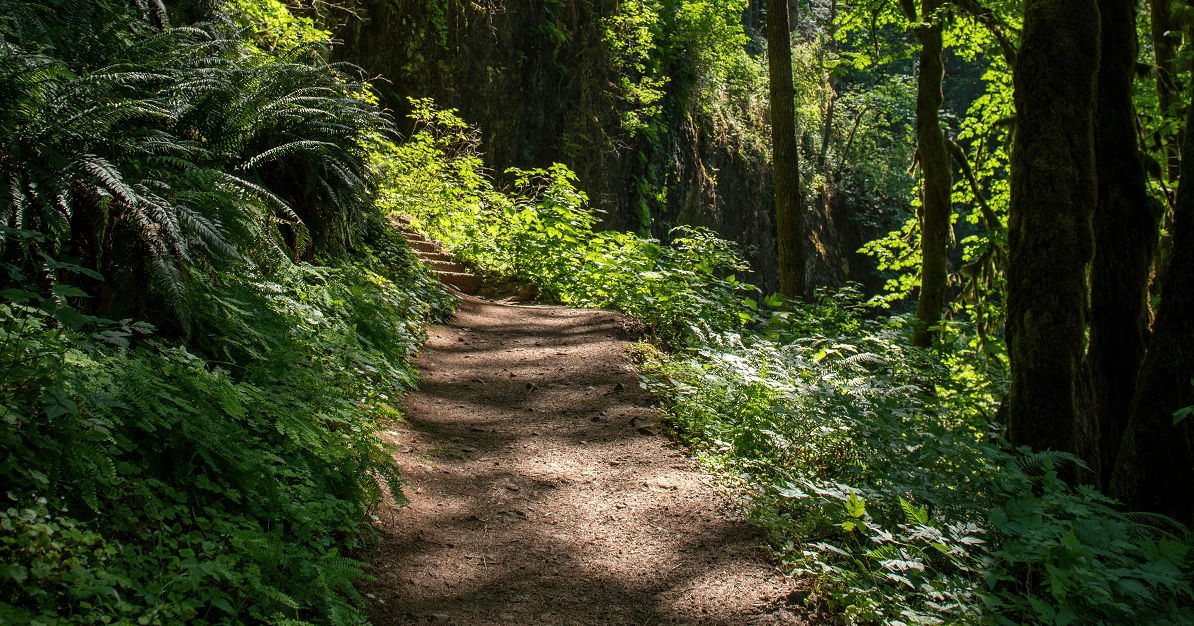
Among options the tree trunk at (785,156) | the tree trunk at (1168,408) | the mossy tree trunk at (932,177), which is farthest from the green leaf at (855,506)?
the mossy tree trunk at (932,177)

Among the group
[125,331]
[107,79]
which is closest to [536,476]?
[125,331]

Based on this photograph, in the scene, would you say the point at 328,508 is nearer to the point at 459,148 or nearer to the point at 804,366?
the point at 804,366

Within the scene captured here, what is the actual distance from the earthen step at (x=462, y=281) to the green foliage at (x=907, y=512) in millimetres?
4486

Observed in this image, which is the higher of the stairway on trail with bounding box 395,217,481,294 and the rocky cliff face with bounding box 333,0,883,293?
the rocky cliff face with bounding box 333,0,883,293

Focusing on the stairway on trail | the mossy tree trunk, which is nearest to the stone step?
the stairway on trail

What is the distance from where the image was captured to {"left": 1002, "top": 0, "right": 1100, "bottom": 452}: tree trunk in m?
4.22

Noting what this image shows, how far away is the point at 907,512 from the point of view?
8.87 ft

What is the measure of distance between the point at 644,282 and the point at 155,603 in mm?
6291

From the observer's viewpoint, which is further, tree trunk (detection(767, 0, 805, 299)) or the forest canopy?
tree trunk (detection(767, 0, 805, 299))

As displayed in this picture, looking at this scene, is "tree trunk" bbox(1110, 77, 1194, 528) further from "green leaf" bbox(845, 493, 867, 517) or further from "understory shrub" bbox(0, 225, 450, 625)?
"understory shrub" bbox(0, 225, 450, 625)

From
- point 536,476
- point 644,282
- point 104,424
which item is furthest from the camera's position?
point 644,282

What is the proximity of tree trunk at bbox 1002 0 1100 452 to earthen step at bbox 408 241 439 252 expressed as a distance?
22.9 feet

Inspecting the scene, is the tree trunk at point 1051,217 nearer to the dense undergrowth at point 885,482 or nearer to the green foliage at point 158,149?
the dense undergrowth at point 885,482

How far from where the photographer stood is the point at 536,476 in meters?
3.97
